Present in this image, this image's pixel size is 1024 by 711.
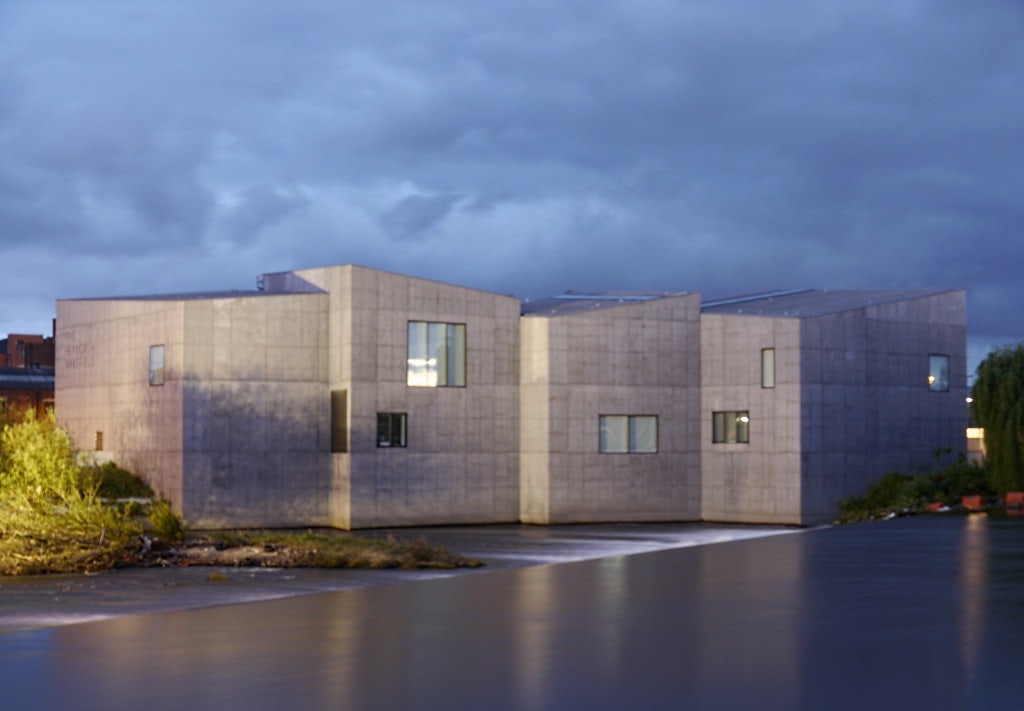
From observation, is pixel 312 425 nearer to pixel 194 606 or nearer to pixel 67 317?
pixel 67 317

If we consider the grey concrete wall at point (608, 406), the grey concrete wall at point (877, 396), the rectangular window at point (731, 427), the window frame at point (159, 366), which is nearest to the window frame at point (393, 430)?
the grey concrete wall at point (608, 406)

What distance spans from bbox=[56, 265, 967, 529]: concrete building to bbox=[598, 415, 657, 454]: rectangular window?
0.16 ft

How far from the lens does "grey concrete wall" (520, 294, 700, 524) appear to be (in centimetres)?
3456

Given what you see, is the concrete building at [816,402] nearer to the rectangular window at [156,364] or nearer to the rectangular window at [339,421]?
the rectangular window at [339,421]

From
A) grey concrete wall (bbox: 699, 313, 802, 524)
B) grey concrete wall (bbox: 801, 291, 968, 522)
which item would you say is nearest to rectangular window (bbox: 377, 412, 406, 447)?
grey concrete wall (bbox: 699, 313, 802, 524)

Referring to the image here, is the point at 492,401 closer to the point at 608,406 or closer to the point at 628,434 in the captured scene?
the point at 608,406

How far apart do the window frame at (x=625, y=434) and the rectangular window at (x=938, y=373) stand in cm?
830

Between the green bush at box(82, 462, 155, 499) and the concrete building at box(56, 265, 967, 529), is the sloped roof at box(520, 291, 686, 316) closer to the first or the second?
the concrete building at box(56, 265, 967, 529)

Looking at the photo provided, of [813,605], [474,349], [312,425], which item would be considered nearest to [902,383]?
[474,349]

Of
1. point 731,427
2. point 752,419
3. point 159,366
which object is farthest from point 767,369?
point 159,366

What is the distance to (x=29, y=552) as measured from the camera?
19.4 meters

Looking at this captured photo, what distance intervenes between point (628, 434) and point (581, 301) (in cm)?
576

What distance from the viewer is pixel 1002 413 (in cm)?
3266

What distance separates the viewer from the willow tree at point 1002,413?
32312 millimetres
